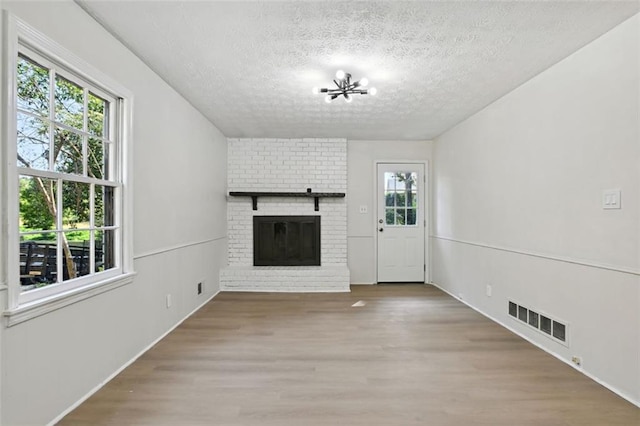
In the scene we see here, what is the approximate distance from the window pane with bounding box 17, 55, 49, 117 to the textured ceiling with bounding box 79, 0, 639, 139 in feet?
1.75

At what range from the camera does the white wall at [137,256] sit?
1703 millimetres

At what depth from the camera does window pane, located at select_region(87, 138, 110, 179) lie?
227 centimetres

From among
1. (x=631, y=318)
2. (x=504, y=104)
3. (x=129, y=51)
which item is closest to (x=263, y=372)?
(x=631, y=318)

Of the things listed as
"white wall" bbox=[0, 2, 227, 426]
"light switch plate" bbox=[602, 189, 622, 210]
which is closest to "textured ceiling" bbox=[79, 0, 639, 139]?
"white wall" bbox=[0, 2, 227, 426]

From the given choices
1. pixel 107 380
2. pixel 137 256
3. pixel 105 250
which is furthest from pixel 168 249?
pixel 107 380

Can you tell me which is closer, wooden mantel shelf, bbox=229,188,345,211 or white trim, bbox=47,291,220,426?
white trim, bbox=47,291,220,426

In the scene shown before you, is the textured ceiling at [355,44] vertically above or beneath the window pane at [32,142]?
above

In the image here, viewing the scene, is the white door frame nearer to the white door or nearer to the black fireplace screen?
the white door

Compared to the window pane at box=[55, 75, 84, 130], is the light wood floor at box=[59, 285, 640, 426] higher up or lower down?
lower down

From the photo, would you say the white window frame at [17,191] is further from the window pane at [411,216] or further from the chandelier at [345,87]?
the window pane at [411,216]

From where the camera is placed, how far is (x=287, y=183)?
18.0 ft

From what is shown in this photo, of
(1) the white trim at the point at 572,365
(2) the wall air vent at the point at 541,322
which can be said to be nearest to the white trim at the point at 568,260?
(2) the wall air vent at the point at 541,322

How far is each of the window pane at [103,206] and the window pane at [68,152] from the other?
22cm

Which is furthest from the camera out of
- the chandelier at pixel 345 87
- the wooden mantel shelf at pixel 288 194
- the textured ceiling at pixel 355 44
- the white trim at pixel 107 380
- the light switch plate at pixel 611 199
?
the wooden mantel shelf at pixel 288 194
